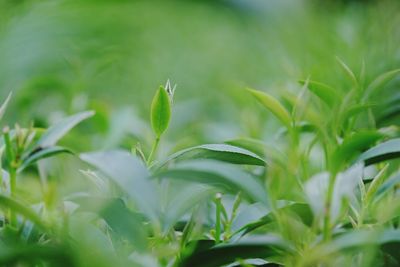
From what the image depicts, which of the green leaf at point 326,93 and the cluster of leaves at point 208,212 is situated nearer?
the cluster of leaves at point 208,212

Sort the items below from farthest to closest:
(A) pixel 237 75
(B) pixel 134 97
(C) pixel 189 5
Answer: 1. (C) pixel 189 5
2. (A) pixel 237 75
3. (B) pixel 134 97

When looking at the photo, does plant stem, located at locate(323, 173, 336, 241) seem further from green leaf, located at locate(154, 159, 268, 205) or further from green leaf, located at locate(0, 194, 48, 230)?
green leaf, located at locate(0, 194, 48, 230)

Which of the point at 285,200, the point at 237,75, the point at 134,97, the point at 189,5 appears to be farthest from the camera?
the point at 189,5

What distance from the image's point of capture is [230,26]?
7.23ft

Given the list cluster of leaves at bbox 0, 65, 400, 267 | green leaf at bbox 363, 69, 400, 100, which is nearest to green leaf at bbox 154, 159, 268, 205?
cluster of leaves at bbox 0, 65, 400, 267

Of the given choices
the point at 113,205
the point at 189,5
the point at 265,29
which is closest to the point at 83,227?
the point at 113,205

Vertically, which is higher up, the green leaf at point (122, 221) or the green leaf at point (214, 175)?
the green leaf at point (214, 175)

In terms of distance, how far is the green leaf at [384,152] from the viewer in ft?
1.63

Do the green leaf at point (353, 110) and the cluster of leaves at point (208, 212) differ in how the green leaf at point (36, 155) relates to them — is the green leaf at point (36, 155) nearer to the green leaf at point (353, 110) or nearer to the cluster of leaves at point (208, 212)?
the cluster of leaves at point (208, 212)

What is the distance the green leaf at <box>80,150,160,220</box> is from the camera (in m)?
0.40

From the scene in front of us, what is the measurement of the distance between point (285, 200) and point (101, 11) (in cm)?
107

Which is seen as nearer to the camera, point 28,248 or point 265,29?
point 28,248

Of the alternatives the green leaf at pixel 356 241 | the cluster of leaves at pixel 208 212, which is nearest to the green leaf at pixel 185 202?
the cluster of leaves at pixel 208 212

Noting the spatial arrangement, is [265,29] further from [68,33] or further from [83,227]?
[83,227]
